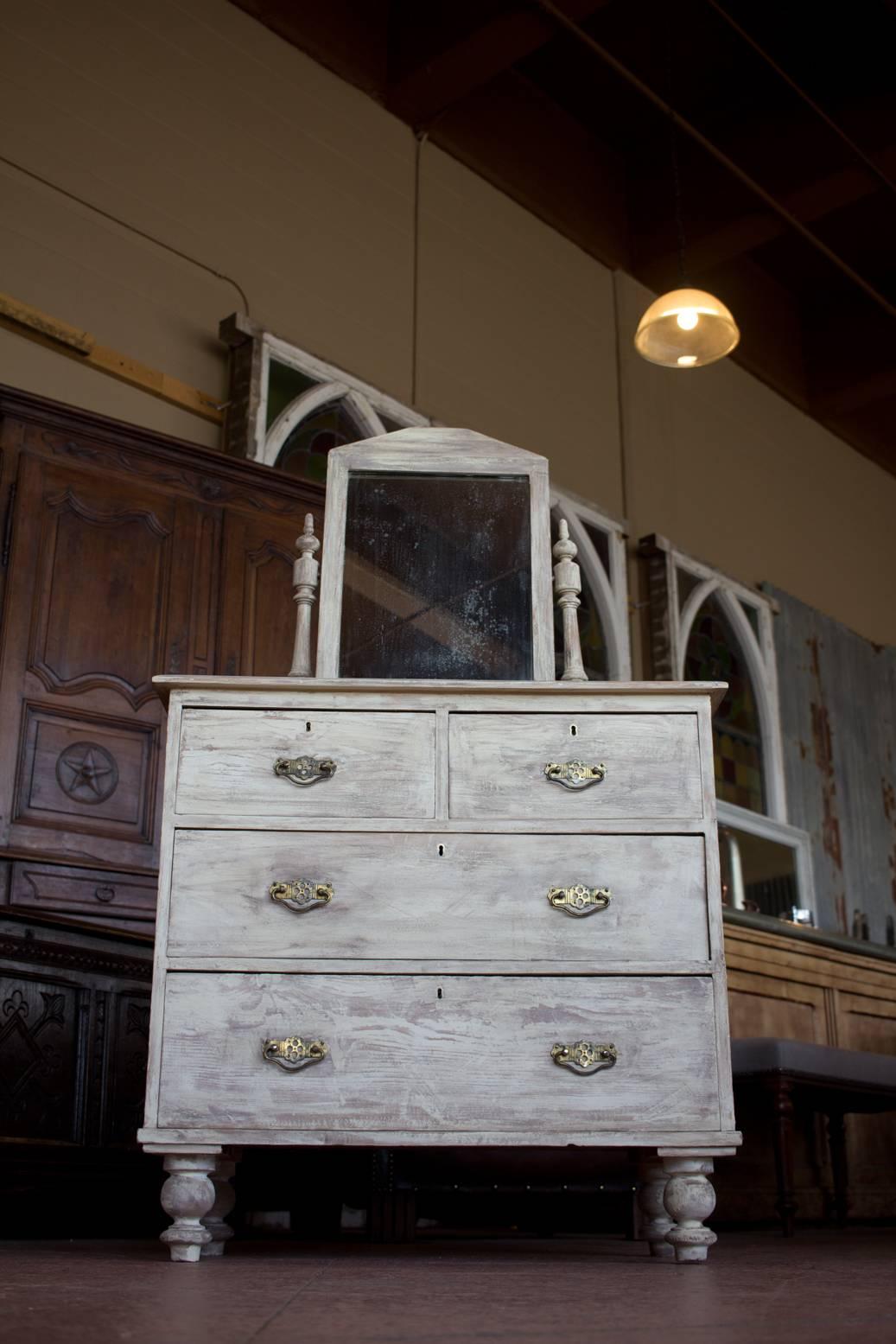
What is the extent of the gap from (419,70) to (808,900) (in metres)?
4.59

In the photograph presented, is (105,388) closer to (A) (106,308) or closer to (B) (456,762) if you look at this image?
(A) (106,308)

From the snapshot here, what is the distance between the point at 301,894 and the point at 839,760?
614cm

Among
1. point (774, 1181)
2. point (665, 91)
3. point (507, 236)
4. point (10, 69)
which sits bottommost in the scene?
point (774, 1181)

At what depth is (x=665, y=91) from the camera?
7133 millimetres

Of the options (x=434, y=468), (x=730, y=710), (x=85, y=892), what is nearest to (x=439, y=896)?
(x=434, y=468)

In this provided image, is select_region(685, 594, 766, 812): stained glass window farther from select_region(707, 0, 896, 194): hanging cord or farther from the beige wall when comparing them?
select_region(707, 0, 896, 194): hanging cord

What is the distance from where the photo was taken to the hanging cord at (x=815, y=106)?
5.70 meters

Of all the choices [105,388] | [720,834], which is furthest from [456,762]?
[720,834]

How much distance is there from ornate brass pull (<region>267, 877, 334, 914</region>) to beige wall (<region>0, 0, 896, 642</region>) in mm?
2721

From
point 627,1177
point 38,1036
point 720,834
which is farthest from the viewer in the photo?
point 720,834

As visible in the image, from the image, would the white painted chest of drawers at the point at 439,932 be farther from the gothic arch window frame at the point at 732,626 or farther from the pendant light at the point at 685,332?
the gothic arch window frame at the point at 732,626

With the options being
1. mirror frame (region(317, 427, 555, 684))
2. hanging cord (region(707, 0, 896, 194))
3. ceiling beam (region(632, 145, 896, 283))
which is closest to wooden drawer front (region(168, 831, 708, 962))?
mirror frame (region(317, 427, 555, 684))

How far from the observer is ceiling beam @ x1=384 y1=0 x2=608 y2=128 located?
590 cm

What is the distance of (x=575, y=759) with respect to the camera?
7.80ft
